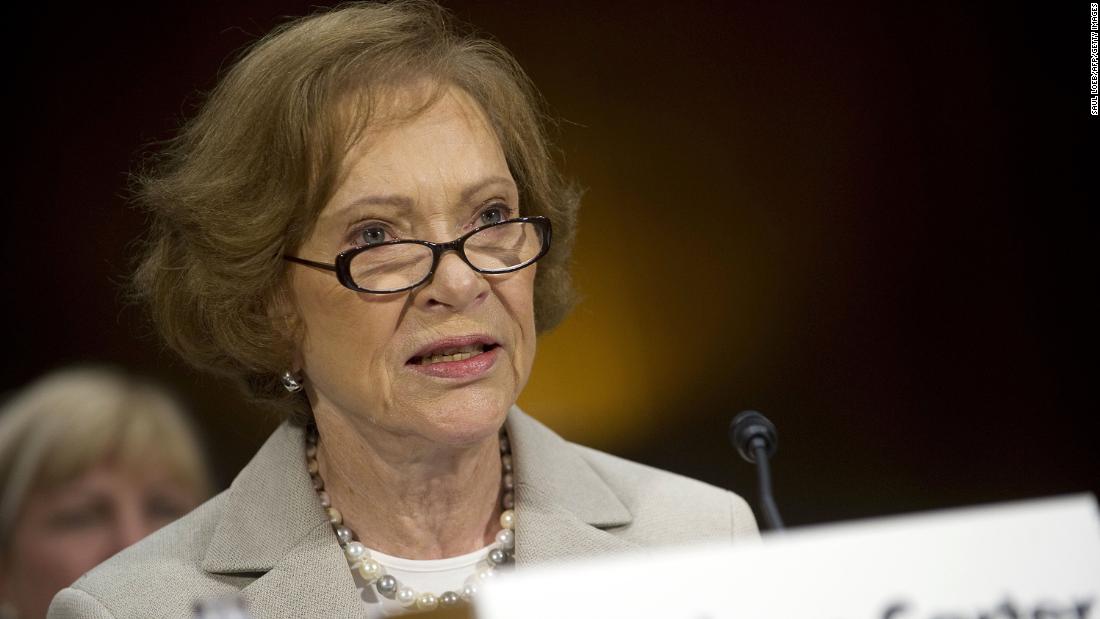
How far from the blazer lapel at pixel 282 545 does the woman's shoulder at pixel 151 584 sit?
0.03 m

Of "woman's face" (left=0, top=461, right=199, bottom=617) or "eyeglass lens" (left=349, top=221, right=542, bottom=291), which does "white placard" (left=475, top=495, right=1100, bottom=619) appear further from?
"woman's face" (left=0, top=461, right=199, bottom=617)

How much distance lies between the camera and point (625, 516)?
211 cm

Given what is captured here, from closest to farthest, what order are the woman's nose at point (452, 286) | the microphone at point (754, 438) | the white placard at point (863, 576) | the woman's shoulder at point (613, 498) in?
1. the white placard at point (863, 576)
2. the microphone at point (754, 438)
3. the woman's nose at point (452, 286)
4. the woman's shoulder at point (613, 498)

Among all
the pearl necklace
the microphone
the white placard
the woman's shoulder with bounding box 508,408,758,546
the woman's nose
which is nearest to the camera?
the white placard

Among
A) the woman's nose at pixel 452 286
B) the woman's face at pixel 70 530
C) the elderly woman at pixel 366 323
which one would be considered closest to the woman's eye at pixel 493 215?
the elderly woman at pixel 366 323

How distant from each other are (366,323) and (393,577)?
1.38 feet

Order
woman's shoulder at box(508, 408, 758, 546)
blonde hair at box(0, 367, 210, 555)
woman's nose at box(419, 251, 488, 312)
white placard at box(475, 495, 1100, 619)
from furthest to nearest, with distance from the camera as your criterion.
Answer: blonde hair at box(0, 367, 210, 555), woman's shoulder at box(508, 408, 758, 546), woman's nose at box(419, 251, 488, 312), white placard at box(475, 495, 1100, 619)

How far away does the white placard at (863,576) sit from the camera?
116cm

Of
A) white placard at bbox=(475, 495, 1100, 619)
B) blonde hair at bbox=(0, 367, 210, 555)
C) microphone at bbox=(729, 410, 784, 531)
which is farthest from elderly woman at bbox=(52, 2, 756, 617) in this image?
white placard at bbox=(475, 495, 1100, 619)

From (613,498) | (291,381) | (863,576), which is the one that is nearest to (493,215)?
(291,381)

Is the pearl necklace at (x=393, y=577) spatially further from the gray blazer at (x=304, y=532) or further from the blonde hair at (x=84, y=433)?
the blonde hair at (x=84, y=433)

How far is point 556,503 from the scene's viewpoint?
204 centimetres

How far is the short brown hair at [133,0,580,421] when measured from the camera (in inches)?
73.8

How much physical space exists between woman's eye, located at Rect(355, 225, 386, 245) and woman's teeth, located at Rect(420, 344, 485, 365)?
0.64ft
